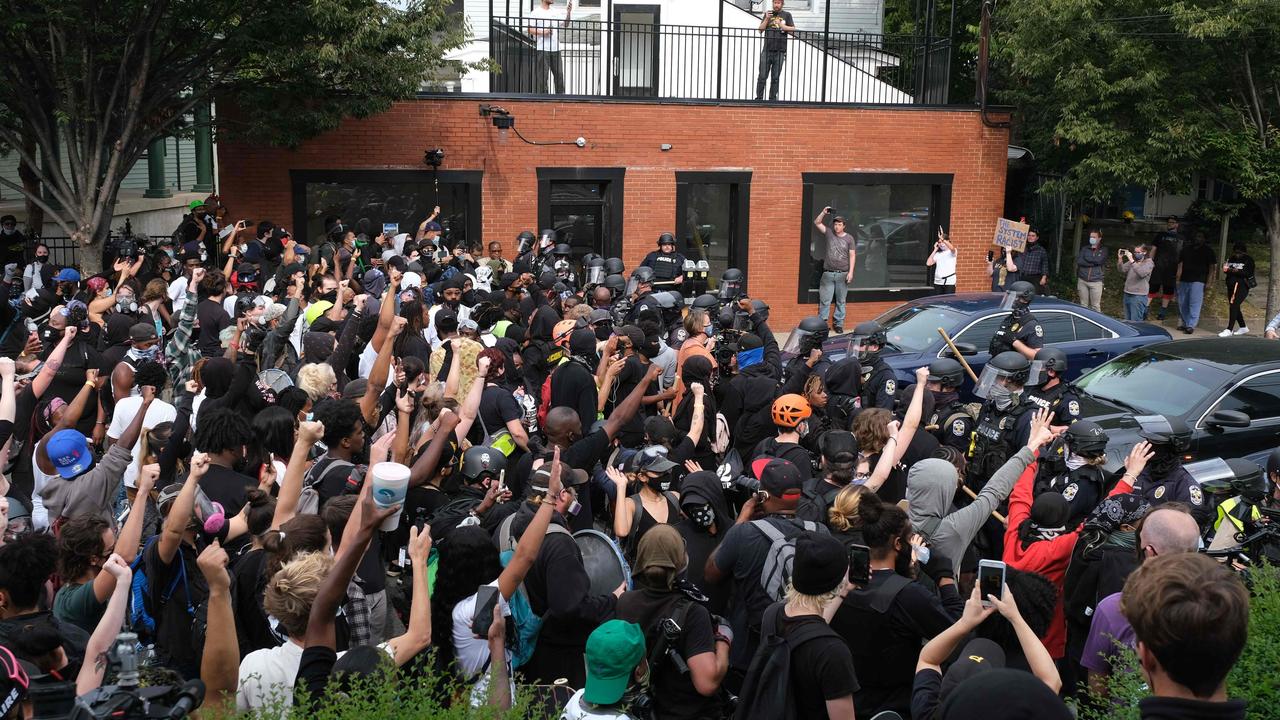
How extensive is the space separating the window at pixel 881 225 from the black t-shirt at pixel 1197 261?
13.6ft

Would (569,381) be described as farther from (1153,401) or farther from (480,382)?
(1153,401)

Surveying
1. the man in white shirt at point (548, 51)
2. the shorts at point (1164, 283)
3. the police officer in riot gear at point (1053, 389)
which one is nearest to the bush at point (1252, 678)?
the police officer in riot gear at point (1053, 389)

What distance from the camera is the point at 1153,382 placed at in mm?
10781

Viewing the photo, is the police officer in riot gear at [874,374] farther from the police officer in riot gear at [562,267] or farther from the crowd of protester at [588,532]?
the police officer in riot gear at [562,267]

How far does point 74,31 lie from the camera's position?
14.0 m

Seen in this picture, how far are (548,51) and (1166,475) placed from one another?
15228 millimetres

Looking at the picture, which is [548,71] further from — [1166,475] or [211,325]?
[1166,475]

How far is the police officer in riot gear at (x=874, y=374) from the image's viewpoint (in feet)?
29.4

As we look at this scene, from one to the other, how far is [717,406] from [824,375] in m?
0.95

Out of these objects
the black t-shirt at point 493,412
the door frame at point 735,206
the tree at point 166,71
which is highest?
the tree at point 166,71

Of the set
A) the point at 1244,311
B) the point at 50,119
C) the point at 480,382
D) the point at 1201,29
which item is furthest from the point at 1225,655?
the point at 1244,311

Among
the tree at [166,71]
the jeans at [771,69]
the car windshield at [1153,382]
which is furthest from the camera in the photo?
the jeans at [771,69]

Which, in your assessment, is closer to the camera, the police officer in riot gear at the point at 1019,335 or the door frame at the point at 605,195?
the police officer in riot gear at the point at 1019,335

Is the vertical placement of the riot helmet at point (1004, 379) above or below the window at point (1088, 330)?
above
